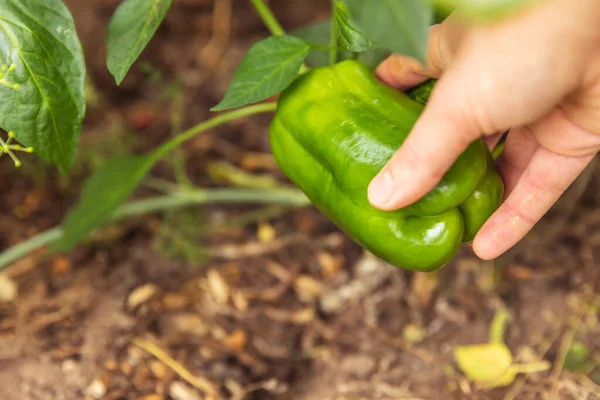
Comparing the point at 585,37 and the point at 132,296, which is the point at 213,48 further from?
the point at 585,37

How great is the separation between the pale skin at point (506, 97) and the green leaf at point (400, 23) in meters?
0.07

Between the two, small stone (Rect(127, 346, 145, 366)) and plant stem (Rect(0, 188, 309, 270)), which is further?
plant stem (Rect(0, 188, 309, 270))

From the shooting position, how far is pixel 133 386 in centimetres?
A: 114

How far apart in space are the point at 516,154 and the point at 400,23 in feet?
1.72

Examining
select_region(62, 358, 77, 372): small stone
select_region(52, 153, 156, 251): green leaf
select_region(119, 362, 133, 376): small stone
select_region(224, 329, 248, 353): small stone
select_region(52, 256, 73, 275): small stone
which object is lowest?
select_region(224, 329, 248, 353): small stone

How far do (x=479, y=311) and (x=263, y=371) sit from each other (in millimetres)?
488

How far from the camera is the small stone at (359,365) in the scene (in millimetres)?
1201

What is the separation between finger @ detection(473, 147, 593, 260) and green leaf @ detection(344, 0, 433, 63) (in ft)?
1.45

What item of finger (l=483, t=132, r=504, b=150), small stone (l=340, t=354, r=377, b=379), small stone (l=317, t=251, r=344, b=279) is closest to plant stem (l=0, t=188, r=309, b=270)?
small stone (l=317, t=251, r=344, b=279)

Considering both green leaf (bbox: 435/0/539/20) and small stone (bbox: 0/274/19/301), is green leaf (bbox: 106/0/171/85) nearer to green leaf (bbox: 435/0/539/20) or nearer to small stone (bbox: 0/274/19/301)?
green leaf (bbox: 435/0/539/20)

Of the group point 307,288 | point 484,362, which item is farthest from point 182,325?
point 484,362

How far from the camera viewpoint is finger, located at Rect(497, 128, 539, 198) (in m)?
0.99

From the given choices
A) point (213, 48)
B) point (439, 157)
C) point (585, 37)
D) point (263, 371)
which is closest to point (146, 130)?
point (213, 48)

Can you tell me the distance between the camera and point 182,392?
115cm
